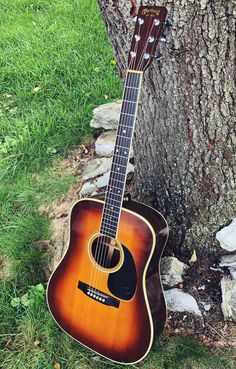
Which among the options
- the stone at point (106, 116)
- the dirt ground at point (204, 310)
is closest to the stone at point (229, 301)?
the dirt ground at point (204, 310)

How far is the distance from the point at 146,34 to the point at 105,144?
134 cm

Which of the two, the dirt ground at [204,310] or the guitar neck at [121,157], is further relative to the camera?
the dirt ground at [204,310]

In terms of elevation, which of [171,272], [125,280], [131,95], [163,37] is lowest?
[171,272]

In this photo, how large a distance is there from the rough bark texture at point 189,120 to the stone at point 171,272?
0.34 feet

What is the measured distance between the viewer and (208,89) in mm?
1806

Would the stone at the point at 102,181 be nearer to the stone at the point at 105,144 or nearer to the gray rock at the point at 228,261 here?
the stone at the point at 105,144

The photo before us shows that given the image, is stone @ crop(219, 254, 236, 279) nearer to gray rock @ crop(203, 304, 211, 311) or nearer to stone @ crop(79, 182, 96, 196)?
gray rock @ crop(203, 304, 211, 311)

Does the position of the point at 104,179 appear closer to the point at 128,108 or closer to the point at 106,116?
the point at 106,116

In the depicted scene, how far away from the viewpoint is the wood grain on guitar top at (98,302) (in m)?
1.87

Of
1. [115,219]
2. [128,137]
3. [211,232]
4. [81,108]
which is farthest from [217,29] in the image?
[81,108]

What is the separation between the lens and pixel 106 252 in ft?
6.40

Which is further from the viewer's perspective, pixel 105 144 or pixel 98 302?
pixel 105 144

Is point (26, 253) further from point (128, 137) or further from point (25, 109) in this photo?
point (25, 109)

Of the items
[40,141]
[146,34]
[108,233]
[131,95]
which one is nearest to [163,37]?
[146,34]
